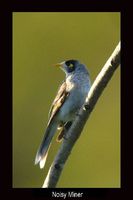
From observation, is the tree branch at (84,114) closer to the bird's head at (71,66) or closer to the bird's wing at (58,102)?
the bird's wing at (58,102)

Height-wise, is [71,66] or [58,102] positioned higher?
[71,66]

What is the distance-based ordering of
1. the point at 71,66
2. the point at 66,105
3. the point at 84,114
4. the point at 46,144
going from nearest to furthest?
the point at 84,114 < the point at 46,144 < the point at 66,105 < the point at 71,66

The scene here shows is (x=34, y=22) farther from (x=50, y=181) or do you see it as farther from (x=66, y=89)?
(x=50, y=181)

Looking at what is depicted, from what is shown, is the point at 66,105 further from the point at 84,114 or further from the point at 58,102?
the point at 84,114

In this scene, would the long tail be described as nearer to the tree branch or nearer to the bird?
the bird

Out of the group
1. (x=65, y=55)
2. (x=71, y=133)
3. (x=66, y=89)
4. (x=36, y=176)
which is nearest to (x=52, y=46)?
(x=65, y=55)

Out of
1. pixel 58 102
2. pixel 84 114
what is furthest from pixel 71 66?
pixel 84 114

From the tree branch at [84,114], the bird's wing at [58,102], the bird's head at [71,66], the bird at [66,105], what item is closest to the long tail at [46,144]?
the bird at [66,105]

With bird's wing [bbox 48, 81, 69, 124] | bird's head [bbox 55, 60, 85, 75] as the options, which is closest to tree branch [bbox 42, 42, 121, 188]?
bird's wing [bbox 48, 81, 69, 124]

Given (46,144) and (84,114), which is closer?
(84,114)
